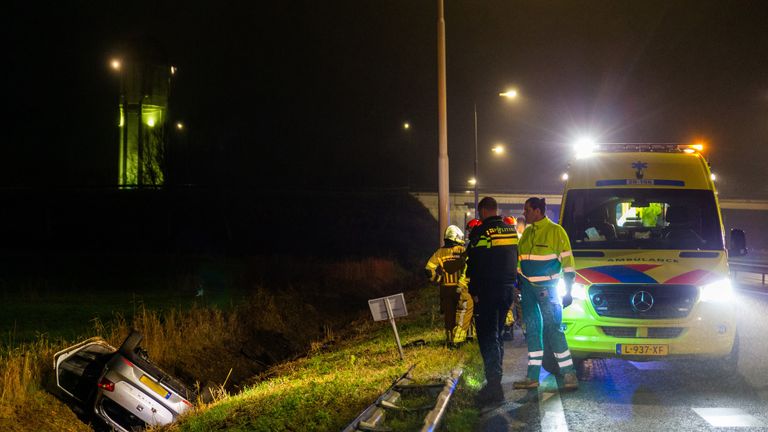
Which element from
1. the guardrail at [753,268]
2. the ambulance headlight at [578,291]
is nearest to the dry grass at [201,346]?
the ambulance headlight at [578,291]

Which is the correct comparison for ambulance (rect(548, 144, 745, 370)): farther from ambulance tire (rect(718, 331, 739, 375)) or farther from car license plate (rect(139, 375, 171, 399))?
car license plate (rect(139, 375, 171, 399))

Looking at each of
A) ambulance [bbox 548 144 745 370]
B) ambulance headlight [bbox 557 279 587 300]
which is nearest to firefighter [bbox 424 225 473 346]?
ambulance [bbox 548 144 745 370]

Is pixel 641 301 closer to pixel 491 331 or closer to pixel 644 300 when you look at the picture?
pixel 644 300

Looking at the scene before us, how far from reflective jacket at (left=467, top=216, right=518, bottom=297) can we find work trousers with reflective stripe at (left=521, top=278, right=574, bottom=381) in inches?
19.3

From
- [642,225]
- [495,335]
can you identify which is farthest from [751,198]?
[495,335]

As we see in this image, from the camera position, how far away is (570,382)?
8.48 m

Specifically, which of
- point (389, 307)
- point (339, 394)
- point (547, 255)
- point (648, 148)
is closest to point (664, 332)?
point (547, 255)

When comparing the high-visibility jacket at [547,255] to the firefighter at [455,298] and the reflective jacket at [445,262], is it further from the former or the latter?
the firefighter at [455,298]

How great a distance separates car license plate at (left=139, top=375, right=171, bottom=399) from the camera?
9.72 meters

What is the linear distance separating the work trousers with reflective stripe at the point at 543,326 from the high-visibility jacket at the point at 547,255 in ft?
0.33

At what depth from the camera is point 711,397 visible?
8281 millimetres

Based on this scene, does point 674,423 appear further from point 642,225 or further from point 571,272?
point 642,225

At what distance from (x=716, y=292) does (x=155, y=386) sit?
6.70 metres

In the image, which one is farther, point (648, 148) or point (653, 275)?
point (648, 148)
